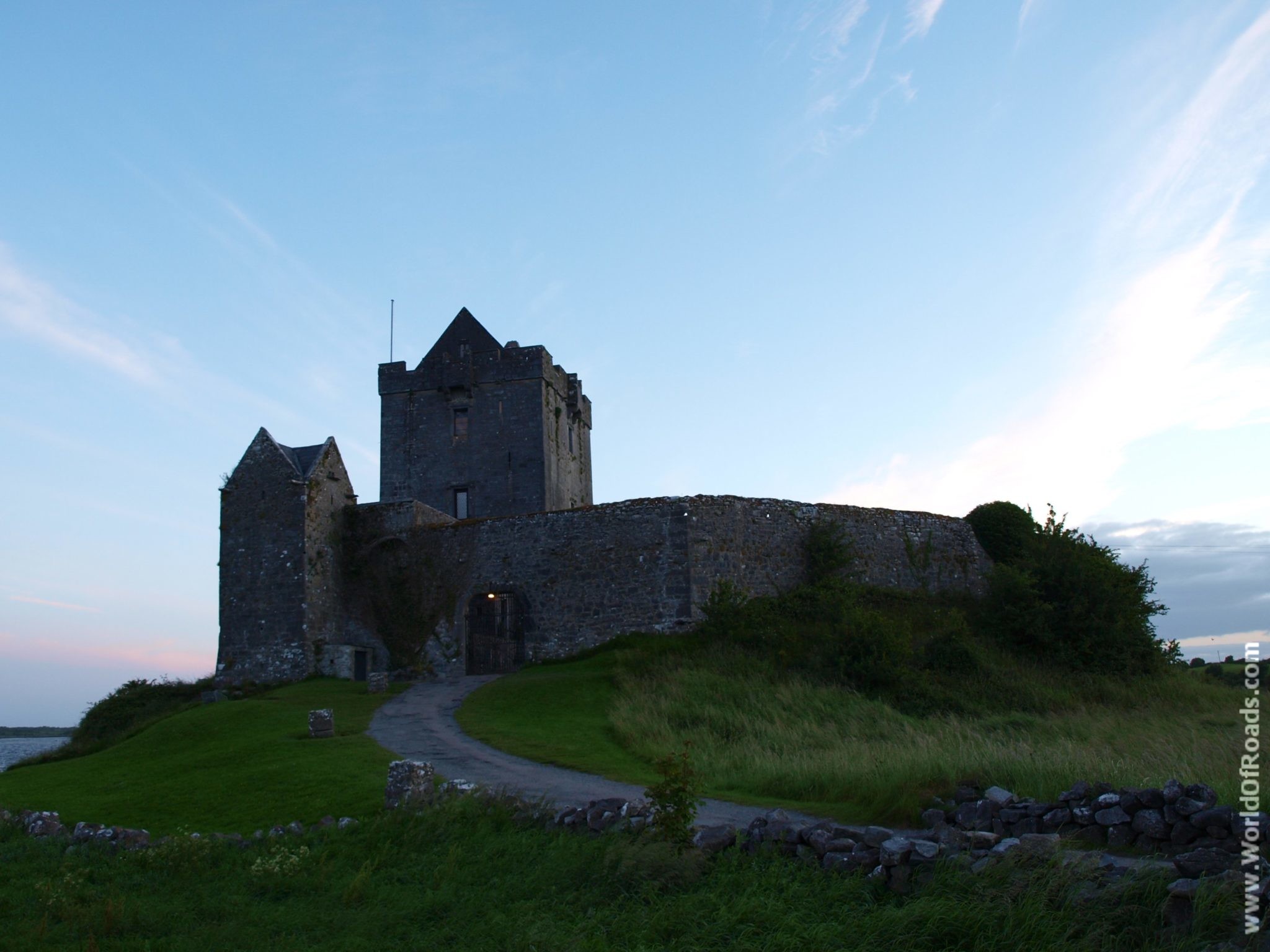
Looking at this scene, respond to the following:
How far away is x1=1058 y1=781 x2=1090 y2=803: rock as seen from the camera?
363 inches

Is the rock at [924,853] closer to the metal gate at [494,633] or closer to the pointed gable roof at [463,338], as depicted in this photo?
the metal gate at [494,633]

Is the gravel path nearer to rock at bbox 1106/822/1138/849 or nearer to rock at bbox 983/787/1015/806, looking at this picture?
rock at bbox 983/787/1015/806

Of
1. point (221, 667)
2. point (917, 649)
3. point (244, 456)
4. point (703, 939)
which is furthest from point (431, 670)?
point (703, 939)

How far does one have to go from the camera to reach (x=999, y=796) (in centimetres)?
962

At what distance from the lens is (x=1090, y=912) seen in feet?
23.3

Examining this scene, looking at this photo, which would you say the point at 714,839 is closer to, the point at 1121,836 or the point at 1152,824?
the point at 1121,836

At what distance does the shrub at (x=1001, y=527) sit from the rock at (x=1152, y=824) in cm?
2228

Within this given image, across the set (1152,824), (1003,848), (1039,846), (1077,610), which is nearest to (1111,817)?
(1152,824)

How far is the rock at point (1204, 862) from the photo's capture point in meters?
7.18

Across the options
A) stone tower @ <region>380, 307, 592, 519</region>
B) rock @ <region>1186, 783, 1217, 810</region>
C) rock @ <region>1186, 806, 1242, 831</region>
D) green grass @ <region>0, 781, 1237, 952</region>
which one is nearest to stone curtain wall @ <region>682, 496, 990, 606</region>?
stone tower @ <region>380, 307, 592, 519</region>

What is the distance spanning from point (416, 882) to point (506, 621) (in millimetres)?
19157

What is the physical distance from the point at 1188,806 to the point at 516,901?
19.2ft

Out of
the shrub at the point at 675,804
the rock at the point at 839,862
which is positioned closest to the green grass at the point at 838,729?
the rock at the point at 839,862

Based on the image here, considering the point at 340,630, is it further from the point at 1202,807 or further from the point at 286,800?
the point at 1202,807
